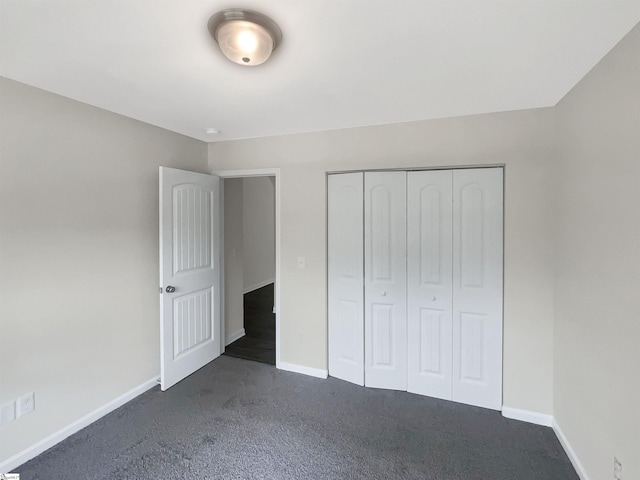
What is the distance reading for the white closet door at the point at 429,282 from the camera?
255 cm

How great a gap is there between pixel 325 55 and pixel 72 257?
2134mm

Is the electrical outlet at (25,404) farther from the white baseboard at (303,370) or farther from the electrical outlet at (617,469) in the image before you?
the electrical outlet at (617,469)

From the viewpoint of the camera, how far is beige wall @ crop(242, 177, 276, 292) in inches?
252

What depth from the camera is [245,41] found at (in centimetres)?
135

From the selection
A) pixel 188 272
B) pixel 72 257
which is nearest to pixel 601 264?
pixel 188 272

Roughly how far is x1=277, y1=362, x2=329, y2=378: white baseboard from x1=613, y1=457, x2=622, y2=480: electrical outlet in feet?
6.64

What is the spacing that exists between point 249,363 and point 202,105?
253 cm

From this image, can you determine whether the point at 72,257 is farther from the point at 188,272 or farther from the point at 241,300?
the point at 241,300

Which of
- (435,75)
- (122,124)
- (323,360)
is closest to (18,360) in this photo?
(122,124)

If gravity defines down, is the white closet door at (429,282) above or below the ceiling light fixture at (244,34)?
below

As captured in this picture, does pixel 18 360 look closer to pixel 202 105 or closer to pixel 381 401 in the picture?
pixel 202 105

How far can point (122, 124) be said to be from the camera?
2.50 m

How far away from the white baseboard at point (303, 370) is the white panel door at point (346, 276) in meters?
0.11

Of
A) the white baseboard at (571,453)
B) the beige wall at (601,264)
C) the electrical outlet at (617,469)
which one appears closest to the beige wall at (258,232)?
the beige wall at (601,264)
